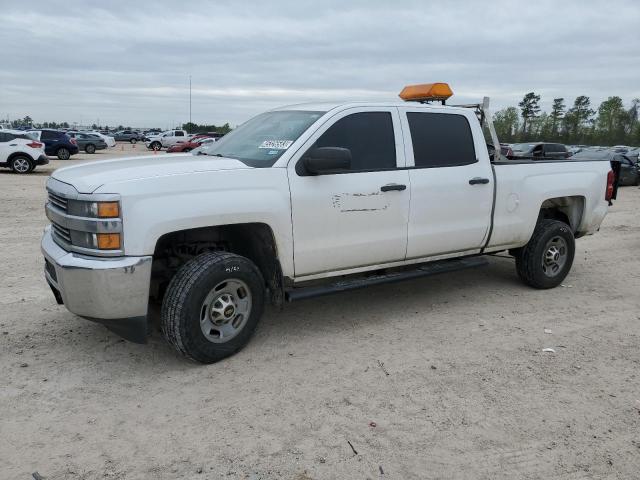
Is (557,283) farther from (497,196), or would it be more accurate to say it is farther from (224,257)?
(224,257)

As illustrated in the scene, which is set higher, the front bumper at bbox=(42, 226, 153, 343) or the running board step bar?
the front bumper at bbox=(42, 226, 153, 343)

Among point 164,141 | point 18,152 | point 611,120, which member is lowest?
point 18,152

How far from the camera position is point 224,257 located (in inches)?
160

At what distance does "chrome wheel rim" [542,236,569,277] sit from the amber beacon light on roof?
1976mm

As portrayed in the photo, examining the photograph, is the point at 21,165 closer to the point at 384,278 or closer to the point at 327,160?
the point at 384,278

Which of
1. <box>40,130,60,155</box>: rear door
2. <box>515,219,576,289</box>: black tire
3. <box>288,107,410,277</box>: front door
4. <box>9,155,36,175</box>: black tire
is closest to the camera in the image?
<box>288,107,410,277</box>: front door

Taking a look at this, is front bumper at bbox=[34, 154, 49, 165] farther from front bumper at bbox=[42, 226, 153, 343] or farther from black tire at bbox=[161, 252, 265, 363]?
black tire at bbox=[161, 252, 265, 363]

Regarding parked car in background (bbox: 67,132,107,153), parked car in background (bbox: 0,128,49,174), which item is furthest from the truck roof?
parked car in background (bbox: 67,132,107,153)

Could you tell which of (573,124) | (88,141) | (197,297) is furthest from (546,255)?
(573,124)

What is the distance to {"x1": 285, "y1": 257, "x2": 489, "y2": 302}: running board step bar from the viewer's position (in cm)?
450

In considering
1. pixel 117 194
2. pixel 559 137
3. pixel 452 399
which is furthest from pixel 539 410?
pixel 559 137

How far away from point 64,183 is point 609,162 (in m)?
5.98

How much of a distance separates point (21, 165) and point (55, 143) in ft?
30.4

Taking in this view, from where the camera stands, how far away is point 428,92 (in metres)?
5.88
